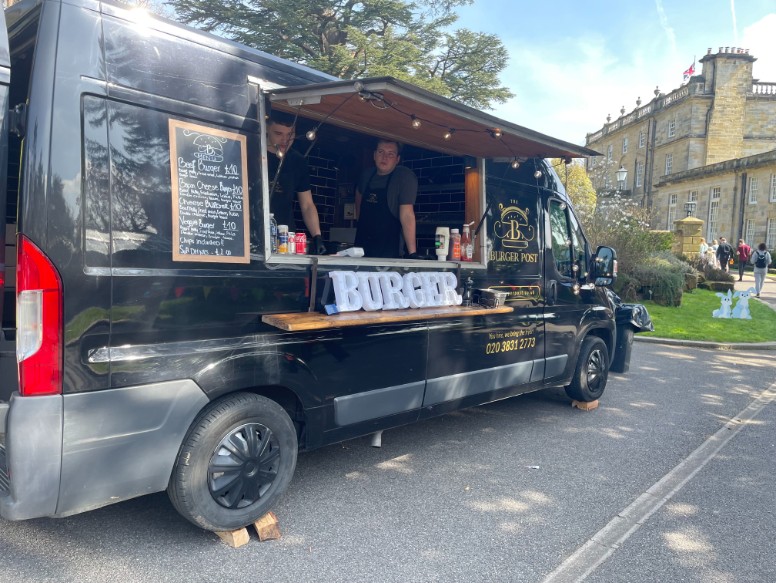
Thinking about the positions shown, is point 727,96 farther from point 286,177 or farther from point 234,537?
point 234,537

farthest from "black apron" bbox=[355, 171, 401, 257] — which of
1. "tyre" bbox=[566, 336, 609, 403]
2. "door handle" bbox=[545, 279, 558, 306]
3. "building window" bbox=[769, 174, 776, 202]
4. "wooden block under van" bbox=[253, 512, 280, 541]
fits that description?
"building window" bbox=[769, 174, 776, 202]

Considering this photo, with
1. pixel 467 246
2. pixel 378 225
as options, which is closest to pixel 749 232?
pixel 378 225

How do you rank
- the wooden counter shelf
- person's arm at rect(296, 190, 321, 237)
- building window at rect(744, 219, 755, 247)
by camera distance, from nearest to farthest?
the wooden counter shelf
person's arm at rect(296, 190, 321, 237)
building window at rect(744, 219, 755, 247)

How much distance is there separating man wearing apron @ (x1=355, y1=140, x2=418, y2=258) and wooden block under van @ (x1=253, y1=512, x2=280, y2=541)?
263cm

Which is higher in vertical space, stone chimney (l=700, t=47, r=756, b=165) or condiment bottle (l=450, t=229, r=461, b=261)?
stone chimney (l=700, t=47, r=756, b=165)

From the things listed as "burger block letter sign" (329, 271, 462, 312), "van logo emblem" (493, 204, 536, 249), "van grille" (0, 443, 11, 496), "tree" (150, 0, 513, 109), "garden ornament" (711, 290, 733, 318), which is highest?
"tree" (150, 0, 513, 109)

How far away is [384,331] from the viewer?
4.00 m

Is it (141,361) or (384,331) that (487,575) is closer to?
(384,331)

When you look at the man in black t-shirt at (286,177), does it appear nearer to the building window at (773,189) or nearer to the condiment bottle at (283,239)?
the condiment bottle at (283,239)

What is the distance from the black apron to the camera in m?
5.59

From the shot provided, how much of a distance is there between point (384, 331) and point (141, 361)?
1652mm

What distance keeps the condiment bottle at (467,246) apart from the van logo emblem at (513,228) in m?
0.24

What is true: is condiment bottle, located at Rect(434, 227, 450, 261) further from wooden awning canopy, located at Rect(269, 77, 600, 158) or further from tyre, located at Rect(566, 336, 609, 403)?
tyre, located at Rect(566, 336, 609, 403)

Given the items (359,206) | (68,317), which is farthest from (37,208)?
(359,206)
